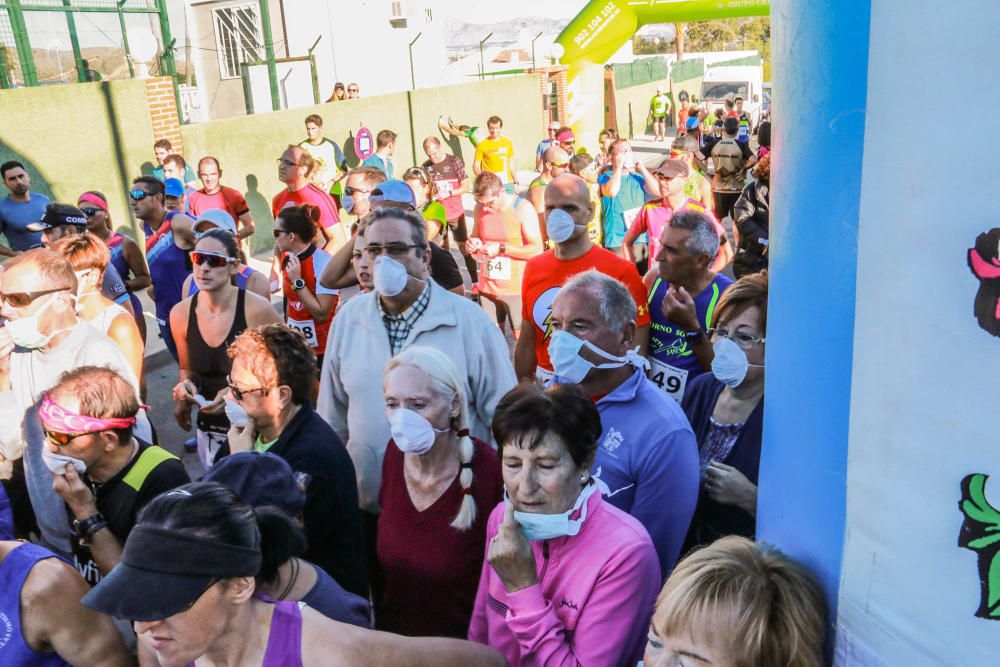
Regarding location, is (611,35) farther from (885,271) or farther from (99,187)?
(885,271)

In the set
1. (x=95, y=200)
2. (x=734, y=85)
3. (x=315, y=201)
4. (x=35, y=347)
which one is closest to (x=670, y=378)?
(x=35, y=347)

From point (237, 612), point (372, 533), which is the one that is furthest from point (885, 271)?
point (372, 533)

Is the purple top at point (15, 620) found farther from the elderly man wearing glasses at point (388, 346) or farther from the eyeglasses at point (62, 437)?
the elderly man wearing glasses at point (388, 346)

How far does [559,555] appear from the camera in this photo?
2078mm

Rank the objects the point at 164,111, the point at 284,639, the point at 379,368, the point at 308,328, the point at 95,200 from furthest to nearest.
A: the point at 164,111
the point at 95,200
the point at 308,328
the point at 379,368
the point at 284,639

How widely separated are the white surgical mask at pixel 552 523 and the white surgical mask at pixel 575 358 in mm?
704

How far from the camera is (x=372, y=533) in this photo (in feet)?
10.5

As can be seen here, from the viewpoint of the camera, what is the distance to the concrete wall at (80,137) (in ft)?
33.9

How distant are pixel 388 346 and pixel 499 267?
296cm

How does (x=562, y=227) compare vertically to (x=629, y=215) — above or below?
above

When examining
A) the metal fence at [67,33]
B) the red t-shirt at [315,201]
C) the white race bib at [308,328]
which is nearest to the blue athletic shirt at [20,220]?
the red t-shirt at [315,201]

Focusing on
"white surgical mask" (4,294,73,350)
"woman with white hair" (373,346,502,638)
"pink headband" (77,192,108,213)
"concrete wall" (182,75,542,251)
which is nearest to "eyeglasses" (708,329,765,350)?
"woman with white hair" (373,346,502,638)

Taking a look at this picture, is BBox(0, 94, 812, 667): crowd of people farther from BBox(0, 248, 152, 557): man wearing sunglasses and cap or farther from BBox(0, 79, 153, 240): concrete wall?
BBox(0, 79, 153, 240): concrete wall

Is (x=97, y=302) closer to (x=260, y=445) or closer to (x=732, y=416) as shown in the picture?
(x=260, y=445)
